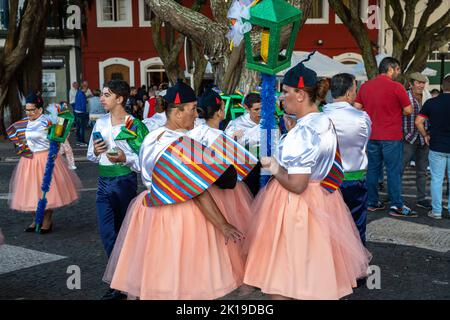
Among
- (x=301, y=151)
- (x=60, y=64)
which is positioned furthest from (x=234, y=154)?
(x=60, y=64)

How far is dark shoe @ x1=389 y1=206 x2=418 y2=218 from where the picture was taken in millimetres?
8008

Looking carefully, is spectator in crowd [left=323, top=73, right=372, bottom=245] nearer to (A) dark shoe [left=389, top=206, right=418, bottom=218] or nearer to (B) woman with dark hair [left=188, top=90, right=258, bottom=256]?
(B) woman with dark hair [left=188, top=90, right=258, bottom=256]

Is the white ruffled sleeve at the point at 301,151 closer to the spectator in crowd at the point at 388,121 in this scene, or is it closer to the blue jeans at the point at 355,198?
the blue jeans at the point at 355,198

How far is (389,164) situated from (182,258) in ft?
16.0

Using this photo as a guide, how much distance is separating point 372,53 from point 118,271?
1395 cm

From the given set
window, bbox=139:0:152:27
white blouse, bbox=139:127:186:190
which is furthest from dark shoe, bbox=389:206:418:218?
window, bbox=139:0:152:27

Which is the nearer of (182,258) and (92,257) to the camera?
(182,258)

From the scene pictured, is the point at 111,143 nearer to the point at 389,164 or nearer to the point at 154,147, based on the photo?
the point at 154,147

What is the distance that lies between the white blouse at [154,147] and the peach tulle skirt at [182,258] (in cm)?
26

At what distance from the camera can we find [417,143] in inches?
348

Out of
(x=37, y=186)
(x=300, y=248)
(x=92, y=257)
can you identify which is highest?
(x=300, y=248)

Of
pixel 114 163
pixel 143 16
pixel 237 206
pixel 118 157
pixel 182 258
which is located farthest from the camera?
pixel 143 16

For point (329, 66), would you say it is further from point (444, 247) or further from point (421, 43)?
point (444, 247)

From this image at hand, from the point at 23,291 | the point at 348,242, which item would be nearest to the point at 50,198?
the point at 23,291
